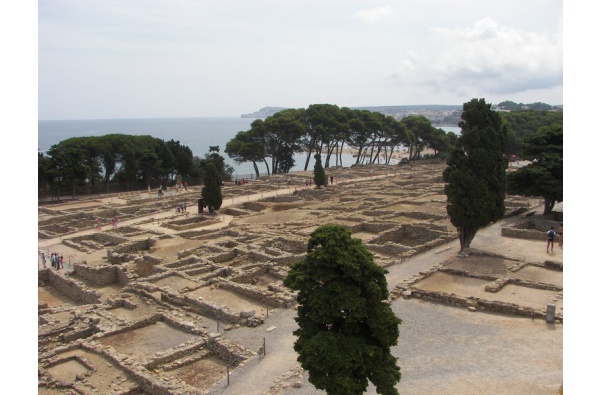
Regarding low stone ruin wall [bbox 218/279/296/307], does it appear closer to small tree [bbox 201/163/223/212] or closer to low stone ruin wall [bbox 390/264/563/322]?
low stone ruin wall [bbox 390/264/563/322]

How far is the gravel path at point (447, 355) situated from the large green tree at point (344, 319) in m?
2.29

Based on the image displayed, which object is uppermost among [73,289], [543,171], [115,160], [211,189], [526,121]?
[526,121]

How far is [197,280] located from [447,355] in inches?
407

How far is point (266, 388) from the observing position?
11094mm

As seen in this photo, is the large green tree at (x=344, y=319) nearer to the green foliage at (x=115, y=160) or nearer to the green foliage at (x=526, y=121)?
the green foliage at (x=115, y=160)

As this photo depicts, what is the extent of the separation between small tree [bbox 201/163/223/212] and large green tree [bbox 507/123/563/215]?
64.1ft

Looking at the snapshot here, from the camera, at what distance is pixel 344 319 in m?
9.01

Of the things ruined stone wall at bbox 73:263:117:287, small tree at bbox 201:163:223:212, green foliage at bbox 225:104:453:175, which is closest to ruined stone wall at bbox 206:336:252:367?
ruined stone wall at bbox 73:263:117:287

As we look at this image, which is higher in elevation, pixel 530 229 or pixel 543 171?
pixel 543 171

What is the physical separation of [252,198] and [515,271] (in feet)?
87.4

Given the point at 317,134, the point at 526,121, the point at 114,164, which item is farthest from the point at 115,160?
the point at 526,121

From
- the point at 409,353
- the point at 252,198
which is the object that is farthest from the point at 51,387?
the point at 252,198

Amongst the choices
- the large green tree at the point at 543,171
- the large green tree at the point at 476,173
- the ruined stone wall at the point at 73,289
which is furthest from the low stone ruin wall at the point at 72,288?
the large green tree at the point at 543,171

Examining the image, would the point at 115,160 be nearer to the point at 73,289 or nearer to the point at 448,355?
the point at 73,289
